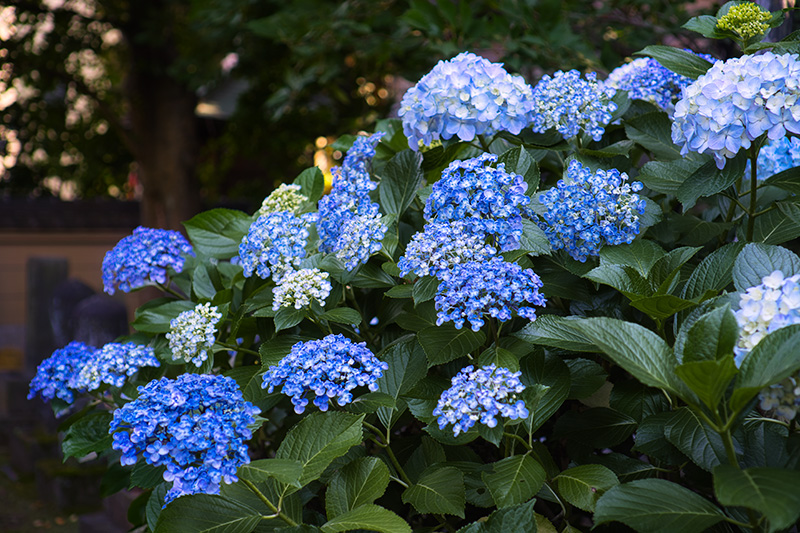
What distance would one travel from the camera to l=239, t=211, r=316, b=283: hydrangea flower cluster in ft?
4.80

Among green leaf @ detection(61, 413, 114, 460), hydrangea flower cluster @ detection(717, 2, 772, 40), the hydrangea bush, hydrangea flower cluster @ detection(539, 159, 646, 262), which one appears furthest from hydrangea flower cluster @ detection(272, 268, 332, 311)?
hydrangea flower cluster @ detection(717, 2, 772, 40)

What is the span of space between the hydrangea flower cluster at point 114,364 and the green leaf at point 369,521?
652 mm

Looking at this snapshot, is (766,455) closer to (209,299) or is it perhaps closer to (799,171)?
(799,171)

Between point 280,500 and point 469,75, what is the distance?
0.88 m

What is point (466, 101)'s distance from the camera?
148 cm

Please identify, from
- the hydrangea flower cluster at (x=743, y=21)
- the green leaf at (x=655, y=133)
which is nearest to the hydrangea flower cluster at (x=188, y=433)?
the green leaf at (x=655, y=133)

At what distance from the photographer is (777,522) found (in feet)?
2.77

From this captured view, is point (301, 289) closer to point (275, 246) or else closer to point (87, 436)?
point (275, 246)

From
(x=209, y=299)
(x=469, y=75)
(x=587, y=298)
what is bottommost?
(x=209, y=299)

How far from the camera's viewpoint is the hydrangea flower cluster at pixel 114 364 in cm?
157

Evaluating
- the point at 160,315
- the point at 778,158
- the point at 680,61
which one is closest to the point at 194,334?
the point at 160,315

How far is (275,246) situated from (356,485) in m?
0.50

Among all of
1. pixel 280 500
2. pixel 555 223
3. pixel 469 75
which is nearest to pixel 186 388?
pixel 280 500

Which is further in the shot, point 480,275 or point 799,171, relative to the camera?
point 799,171
